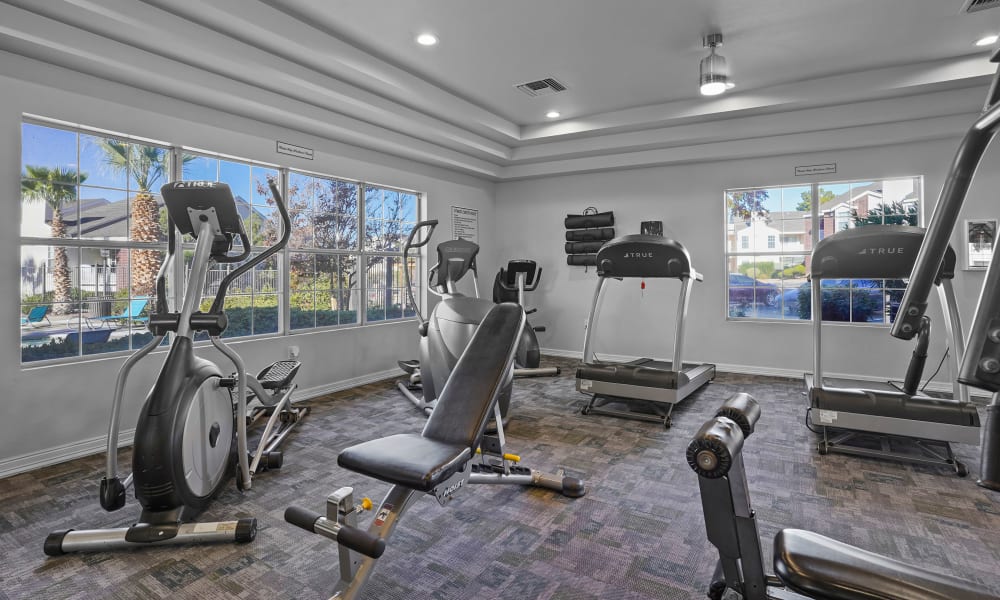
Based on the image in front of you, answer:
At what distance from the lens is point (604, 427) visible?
406 cm

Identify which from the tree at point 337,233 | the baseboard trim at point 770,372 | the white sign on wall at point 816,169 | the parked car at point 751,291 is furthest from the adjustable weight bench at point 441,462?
the white sign on wall at point 816,169

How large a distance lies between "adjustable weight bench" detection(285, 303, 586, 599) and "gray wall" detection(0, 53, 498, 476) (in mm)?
2437

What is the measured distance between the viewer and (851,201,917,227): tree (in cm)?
536

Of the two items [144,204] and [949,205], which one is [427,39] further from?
[949,205]

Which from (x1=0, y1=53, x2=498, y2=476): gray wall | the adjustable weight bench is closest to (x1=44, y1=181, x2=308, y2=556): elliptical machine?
the adjustable weight bench

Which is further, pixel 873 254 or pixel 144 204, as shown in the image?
pixel 144 204

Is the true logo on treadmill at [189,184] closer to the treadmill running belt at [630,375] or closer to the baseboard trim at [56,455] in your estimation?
the baseboard trim at [56,455]

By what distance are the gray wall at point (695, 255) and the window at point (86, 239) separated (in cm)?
479

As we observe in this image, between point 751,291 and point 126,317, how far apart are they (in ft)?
20.9

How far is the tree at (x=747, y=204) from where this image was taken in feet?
19.8

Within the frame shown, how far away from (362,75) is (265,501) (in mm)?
3328

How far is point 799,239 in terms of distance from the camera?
5859 mm

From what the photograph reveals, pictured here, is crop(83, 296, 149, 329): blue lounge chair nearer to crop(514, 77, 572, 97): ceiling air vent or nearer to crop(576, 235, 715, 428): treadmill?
crop(576, 235, 715, 428): treadmill

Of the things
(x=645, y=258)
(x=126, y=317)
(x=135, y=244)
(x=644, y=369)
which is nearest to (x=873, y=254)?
(x=645, y=258)
